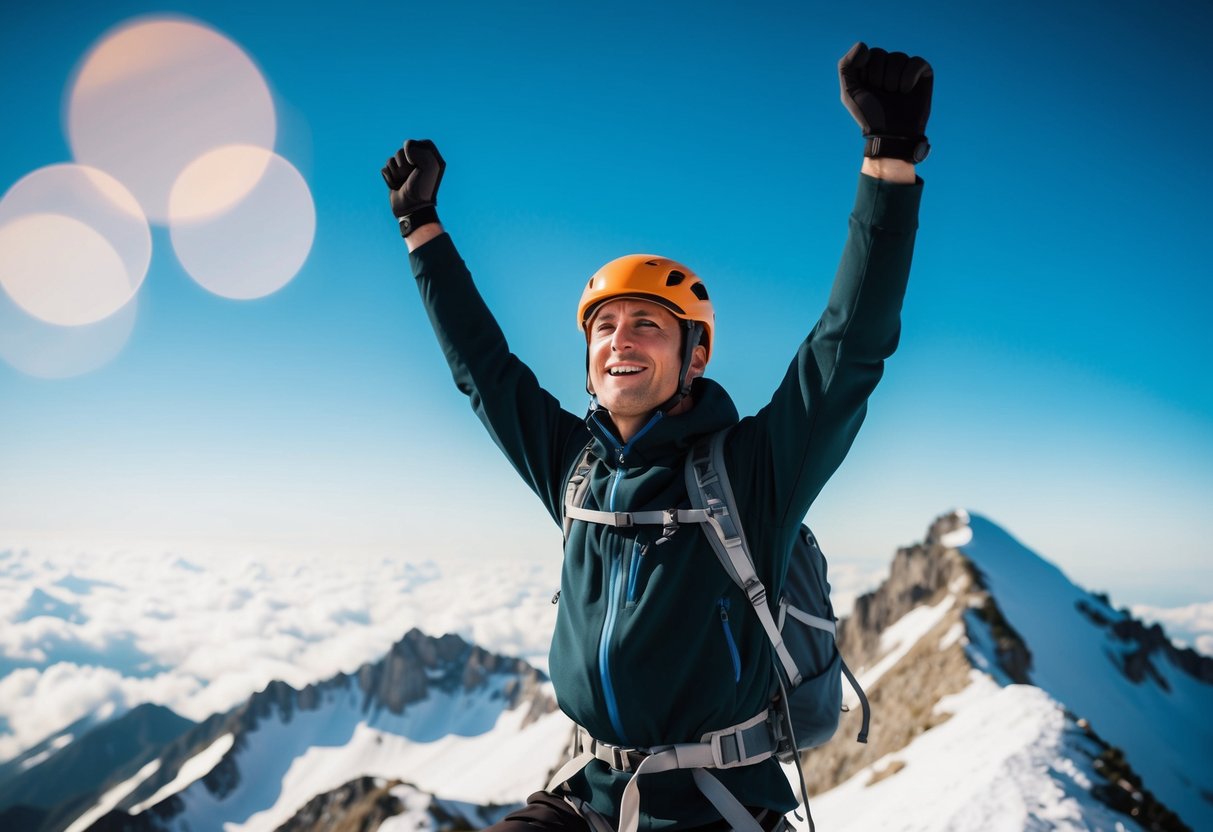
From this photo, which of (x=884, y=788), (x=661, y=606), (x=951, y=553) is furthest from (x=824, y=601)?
(x=951, y=553)

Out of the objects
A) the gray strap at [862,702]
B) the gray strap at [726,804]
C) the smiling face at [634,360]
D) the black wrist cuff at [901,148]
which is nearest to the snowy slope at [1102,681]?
the gray strap at [862,702]

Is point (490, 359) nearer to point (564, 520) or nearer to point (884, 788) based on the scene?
point (564, 520)

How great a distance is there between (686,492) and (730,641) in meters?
0.80

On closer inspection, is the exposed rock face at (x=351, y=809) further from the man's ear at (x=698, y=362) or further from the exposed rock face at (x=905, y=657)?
the man's ear at (x=698, y=362)

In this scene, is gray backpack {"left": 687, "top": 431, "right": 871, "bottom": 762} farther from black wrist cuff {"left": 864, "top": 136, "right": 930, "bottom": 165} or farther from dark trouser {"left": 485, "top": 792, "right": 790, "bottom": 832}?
black wrist cuff {"left": 864, "top": 136, "right": 930, "bottom": 165}

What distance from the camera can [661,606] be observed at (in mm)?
3465

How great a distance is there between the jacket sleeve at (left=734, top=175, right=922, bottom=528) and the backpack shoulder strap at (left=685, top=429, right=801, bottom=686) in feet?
0.62

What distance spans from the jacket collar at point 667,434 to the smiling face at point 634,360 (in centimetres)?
13

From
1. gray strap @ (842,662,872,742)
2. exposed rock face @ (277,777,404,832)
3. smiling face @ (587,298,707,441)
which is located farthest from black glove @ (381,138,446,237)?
exposed rock face @ (277,777,404,832)

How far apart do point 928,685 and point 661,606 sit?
50562 millimetres

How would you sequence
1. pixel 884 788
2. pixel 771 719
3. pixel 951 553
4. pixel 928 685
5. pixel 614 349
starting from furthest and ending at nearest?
pixel 951 553, pixel 928 685, pixel 884 788, pixel 614 349, pixel 771 719

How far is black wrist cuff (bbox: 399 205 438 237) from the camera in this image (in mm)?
4922

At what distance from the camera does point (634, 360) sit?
4078mm

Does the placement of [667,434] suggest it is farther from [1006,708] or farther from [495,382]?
[1006,708]
